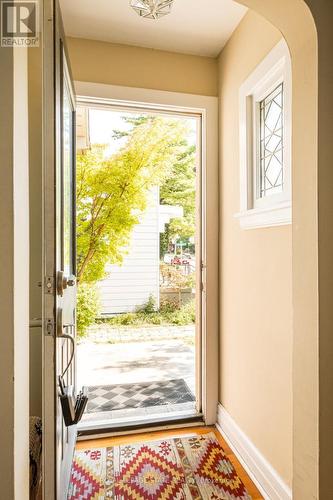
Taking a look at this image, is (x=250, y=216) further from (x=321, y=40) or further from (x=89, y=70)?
(x=89, y=70)

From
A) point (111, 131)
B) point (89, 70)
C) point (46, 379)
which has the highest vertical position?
point (111, 131)

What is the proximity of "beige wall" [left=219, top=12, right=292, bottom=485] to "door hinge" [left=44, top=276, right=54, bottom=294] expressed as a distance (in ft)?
3.36

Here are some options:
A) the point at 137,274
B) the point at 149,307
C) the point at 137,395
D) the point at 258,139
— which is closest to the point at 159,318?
the point at 149,307

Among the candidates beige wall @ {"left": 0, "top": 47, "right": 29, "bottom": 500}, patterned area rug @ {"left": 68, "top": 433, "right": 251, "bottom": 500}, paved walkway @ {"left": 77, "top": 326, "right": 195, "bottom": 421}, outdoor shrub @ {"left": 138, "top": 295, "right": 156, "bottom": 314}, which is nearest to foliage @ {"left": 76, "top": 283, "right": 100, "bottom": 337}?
paved walkway @ {"left": 77, "top": 326, "right": 195, "bottom": 421}

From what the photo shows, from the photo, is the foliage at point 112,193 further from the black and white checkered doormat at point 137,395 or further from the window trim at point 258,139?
the window trim at point 258,139

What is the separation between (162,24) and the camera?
1.90 metres

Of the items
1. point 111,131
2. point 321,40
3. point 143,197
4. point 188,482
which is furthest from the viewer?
point 111,131

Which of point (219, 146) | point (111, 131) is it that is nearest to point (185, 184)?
point (111, 131)

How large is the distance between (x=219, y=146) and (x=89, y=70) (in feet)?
3.30

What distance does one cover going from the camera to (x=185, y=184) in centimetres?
669

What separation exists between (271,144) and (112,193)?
9.08ft

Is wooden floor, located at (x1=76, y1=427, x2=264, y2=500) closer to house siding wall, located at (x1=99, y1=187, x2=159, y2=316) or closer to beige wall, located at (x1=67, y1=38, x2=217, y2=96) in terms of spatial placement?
beige wall, located at (x1=67, y1=38, x2=217, y2=96)

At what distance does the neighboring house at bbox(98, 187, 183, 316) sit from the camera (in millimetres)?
5902

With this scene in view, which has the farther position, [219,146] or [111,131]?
[111,131]
